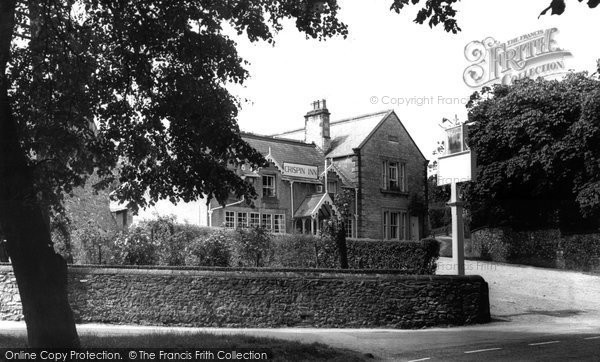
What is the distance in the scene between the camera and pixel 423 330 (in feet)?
60.2

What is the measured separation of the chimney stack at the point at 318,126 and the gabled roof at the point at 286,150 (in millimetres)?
1046

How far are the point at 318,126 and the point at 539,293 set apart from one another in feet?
70.0

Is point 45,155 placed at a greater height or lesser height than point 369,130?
lesser

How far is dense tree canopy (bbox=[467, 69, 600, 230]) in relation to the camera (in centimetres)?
3294

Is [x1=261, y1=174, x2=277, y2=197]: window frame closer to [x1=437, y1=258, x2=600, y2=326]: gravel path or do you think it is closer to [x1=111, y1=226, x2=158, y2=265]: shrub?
[x1=437, y1=258, x2=600, y2=326]: gravel path

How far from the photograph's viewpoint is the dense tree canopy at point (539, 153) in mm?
32938

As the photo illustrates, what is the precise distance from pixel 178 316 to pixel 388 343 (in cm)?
638

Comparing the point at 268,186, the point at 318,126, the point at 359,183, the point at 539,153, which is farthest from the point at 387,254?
the point at 318,126

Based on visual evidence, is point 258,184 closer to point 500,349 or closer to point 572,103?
point 572,103

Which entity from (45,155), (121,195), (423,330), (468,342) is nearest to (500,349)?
(468,342)

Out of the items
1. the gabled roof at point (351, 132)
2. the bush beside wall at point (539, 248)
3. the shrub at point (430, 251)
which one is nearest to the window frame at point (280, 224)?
the gabled roof at point (351, 132)

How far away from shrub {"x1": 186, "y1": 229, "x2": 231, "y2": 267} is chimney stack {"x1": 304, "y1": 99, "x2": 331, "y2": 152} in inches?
845

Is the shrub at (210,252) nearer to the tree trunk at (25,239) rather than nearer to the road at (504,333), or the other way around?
the road at (504,333)

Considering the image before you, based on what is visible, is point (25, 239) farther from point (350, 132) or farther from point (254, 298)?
point (350, 132)
